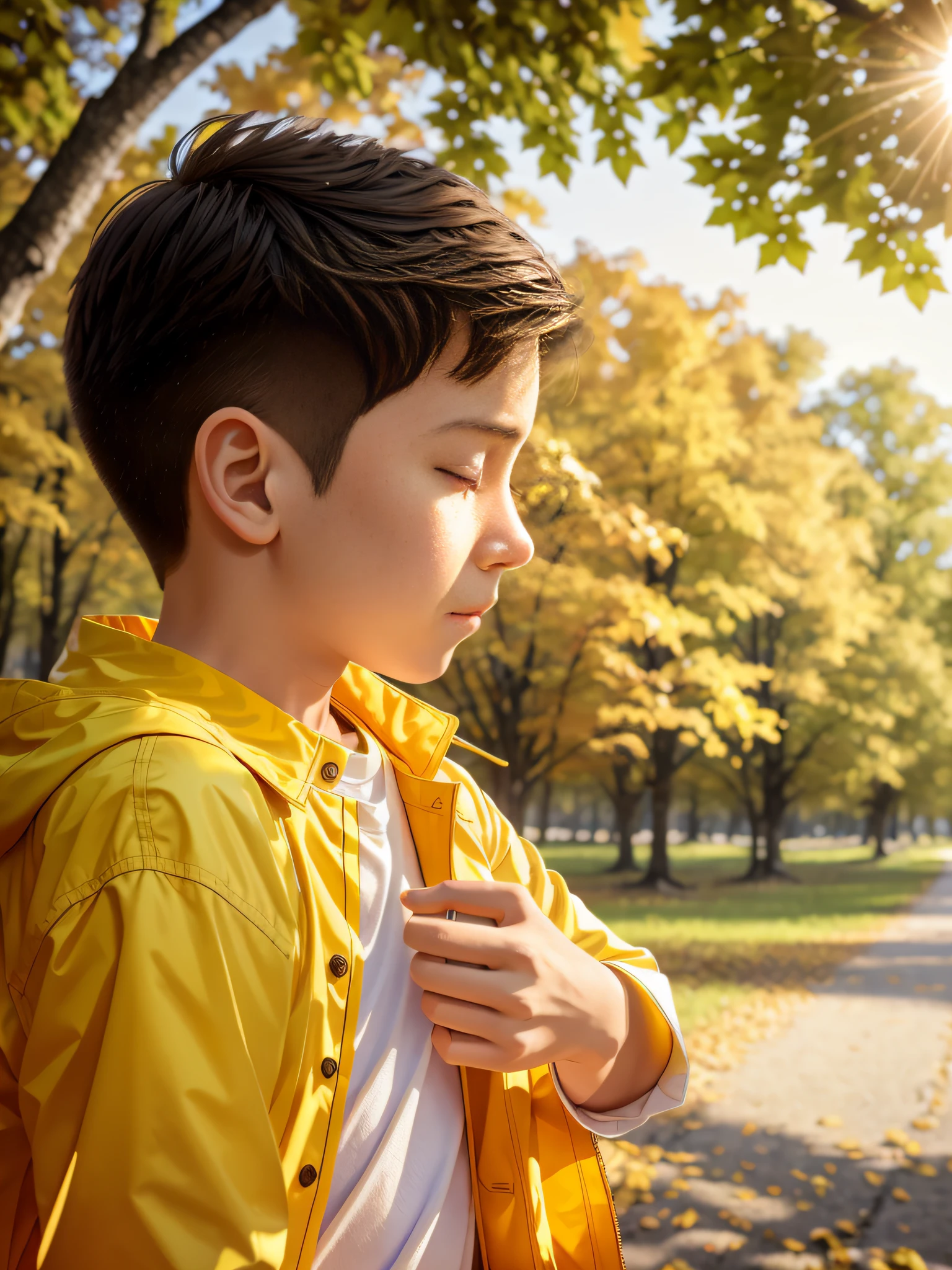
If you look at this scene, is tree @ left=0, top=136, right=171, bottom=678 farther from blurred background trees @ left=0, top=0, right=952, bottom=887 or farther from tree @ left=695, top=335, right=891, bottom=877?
tree @ left=695, top=335, right=891, bottom=877

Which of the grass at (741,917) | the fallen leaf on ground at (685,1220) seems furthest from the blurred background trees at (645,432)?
the fallen leaf on ground at (685,1220)

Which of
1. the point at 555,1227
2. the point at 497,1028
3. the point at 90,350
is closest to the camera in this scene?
the point at 497,1028

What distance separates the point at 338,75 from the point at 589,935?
4731mm

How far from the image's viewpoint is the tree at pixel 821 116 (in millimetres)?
3271

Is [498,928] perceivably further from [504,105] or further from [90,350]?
[504,105]

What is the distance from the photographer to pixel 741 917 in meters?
14.1

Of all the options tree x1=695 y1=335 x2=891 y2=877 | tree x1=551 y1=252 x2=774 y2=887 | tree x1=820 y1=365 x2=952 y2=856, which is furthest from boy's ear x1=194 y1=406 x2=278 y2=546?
tree x1=820 y1=365 x2=952 y2=856

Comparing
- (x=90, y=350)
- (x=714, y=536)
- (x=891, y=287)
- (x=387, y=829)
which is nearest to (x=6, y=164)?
(x=891, y=287)

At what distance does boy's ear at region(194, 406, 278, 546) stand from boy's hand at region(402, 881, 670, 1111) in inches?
18.6

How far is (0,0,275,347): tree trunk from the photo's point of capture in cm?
325

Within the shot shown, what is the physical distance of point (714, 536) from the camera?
13.4m

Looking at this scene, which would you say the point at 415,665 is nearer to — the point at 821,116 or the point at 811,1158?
the point at 821,116

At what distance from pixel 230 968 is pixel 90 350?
821mm

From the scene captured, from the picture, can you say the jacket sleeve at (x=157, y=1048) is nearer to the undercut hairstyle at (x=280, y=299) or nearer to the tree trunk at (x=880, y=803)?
the undercut hairstyle at (x=280, y=299)
